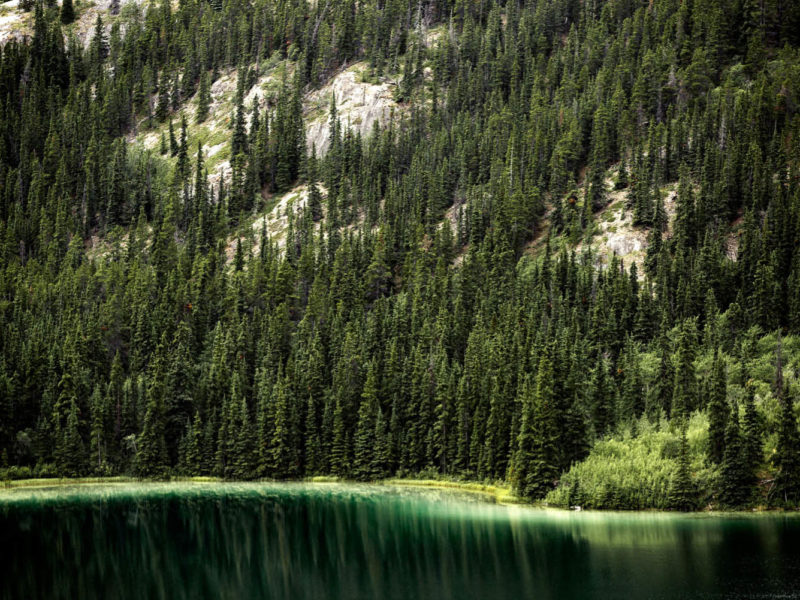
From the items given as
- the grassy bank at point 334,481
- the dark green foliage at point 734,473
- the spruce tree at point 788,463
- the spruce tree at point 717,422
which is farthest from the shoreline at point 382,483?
the spruce tree at point 788,463

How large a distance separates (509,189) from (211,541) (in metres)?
134

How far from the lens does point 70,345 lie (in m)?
152

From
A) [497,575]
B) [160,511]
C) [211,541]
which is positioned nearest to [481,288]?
[160,511]

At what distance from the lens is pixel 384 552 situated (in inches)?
2623

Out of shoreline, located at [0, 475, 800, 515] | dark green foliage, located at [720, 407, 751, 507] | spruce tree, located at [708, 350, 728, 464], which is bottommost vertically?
shoreline, located at [0, 475, 800, 515]

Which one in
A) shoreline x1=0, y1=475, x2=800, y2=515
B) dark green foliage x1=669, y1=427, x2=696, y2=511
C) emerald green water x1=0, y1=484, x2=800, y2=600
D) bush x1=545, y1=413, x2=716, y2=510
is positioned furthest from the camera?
shoreline x1=0, y1=475, x2=800, y2=515

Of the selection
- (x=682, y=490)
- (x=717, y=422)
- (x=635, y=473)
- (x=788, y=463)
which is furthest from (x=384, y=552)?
(x=788, y=463)

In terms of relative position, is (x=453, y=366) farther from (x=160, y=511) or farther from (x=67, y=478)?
(x=67, y=478)

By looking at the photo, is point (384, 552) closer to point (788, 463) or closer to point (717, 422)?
point (717, 422)

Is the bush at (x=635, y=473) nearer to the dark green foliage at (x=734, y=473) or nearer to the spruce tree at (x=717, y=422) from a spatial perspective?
the spruce tree at (x=717, y=422)

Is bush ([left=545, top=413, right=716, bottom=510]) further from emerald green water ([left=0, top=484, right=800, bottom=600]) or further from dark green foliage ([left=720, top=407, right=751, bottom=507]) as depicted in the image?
emerald green water ([left=0, top=484, right=800, bottom=600])

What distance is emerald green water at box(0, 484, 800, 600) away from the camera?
5362 cm

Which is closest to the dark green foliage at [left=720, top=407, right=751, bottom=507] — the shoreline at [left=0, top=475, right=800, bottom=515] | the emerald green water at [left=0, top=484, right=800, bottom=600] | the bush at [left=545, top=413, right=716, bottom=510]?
the bush at [left=545, top=413, right=716, bottom=510]

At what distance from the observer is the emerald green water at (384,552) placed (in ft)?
176
